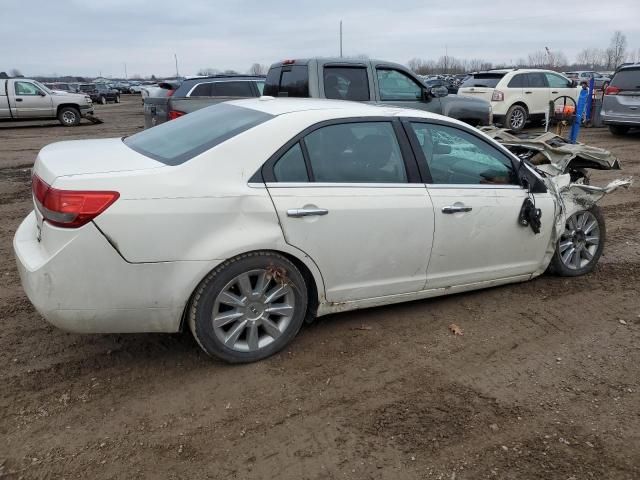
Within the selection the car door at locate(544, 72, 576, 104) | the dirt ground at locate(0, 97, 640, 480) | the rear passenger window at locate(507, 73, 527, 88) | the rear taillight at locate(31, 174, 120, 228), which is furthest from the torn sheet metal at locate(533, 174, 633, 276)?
the car door at locate(544, 72, 576, 104)

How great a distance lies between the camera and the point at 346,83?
Answer: 316 inches

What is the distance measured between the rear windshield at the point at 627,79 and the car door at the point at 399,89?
24.6 feet

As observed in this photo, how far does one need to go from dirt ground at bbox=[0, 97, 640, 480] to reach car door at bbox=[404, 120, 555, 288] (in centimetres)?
37

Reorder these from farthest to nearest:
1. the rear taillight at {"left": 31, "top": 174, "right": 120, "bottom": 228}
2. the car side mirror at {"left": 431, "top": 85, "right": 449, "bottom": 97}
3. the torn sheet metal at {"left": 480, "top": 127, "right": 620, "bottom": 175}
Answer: the car side mirror at {"left": 431, "top": 85, "right": 449, "bottom": 97}
the torn sheet metal at {"left": 480, "top": 127, "right": 620, "bottom": 175}
the rear taillight at {"left": 31, "top": 174, "right": 120, "bottom": 228}

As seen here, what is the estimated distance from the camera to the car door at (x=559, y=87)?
52.3 ft

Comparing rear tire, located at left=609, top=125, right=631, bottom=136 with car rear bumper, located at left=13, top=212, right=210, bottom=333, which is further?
rear tire, located at left=609, top=125, right=631, bottom=136

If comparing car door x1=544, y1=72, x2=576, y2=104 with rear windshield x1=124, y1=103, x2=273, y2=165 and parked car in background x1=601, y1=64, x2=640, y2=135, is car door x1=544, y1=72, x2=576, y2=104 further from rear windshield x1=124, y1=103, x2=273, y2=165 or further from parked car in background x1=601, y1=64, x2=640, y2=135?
rear windshield x1=124, y1=103, x2=273, y2=165

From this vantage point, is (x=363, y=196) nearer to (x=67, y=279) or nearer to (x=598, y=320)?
(x=67, y=279)

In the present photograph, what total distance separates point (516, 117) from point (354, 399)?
1406 centimetres

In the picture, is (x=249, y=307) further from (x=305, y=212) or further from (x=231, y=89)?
(x=231, y=89)

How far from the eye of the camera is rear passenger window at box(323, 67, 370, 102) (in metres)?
7.91

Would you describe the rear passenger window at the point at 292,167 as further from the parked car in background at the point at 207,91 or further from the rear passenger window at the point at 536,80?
the rear passenger window at the point at 536,80

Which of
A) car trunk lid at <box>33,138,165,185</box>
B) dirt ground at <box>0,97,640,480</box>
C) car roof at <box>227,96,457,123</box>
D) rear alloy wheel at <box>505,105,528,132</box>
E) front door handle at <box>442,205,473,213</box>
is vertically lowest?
dirt ground at <box>0,97,640,480</box>

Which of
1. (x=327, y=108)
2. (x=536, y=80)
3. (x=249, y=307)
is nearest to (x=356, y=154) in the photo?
(x=327, y=108)
